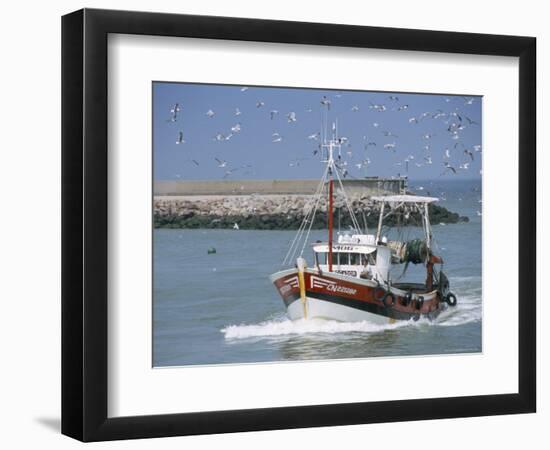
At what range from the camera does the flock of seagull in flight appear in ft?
24.9

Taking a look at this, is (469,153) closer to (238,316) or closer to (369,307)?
(369,307)

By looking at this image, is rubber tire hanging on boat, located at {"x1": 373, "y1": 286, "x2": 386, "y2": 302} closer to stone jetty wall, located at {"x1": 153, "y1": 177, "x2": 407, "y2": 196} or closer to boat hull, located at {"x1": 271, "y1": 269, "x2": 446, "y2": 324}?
boat hull, located at {"x1": 271, "y1": 269, "x2": 446, "y2": 324}

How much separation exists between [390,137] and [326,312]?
3.51ft

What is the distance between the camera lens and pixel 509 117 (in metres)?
8.30

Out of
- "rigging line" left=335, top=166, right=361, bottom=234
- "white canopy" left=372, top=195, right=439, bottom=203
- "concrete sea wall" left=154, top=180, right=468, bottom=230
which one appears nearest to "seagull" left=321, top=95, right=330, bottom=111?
"rigging line" left=335, top=166, right=361, bottom=234

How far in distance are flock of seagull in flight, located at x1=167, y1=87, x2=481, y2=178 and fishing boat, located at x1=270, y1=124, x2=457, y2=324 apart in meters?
0.12

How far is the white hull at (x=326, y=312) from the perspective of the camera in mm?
7703

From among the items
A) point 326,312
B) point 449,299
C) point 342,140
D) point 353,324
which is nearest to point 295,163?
point 342,140

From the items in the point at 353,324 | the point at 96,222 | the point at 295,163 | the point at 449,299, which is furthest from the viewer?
the point at 449,299

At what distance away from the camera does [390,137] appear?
7980 millimetres

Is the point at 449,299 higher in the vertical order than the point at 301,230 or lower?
lower

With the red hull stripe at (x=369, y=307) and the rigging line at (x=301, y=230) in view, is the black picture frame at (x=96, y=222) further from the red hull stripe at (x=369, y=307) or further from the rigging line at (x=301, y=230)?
the rigging line at (x=301, y=230)

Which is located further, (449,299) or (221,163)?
(449,299)

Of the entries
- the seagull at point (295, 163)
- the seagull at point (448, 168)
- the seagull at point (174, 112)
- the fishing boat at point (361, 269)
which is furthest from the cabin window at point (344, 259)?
the seagull at point (174, 112)
